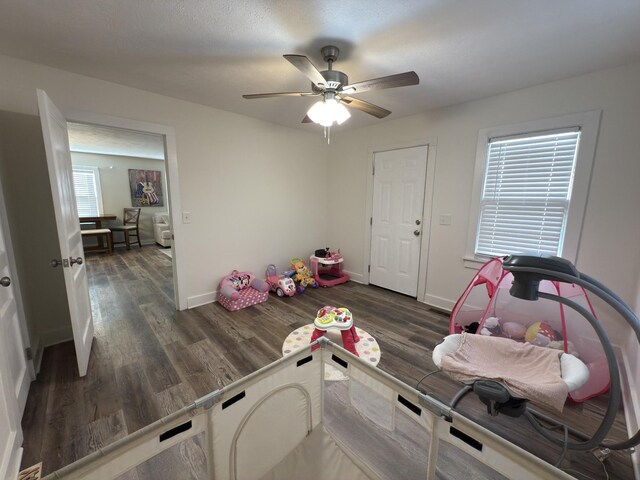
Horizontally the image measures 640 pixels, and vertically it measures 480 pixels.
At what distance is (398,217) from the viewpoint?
3.45m

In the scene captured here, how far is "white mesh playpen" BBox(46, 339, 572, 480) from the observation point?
717mm

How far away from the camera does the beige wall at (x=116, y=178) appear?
598 cm

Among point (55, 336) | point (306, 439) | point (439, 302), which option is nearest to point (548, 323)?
point (439, 302)

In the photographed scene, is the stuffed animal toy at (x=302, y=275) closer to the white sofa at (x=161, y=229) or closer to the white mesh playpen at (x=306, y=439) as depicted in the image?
the white mesh playpen at (x=306, y=439)

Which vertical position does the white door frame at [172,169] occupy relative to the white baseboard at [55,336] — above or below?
above

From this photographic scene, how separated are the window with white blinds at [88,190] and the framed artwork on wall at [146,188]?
66 cm

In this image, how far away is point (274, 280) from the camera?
3.52m

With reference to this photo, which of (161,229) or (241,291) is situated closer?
(241,291)

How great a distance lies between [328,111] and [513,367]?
2.00 metres

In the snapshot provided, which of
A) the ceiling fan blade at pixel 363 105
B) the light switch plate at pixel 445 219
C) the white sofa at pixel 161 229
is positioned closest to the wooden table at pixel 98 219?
the white sofa at pixel 161 229

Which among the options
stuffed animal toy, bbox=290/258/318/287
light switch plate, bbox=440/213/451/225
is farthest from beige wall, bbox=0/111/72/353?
light switch plate, bbox=440/213/451/225

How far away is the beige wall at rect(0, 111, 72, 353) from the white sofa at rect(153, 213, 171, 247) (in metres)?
4.02

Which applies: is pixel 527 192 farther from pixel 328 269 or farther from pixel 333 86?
pixel 328 269

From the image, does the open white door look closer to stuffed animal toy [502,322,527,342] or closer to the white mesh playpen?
the white mesh playpen
